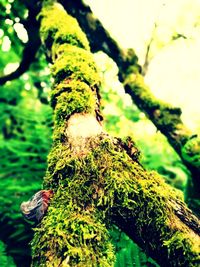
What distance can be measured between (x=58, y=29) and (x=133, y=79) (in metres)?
1.25

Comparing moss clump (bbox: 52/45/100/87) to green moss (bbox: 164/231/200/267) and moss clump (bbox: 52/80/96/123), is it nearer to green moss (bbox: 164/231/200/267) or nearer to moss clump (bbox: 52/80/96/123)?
moss clump (bbox: 52/80/96/123)

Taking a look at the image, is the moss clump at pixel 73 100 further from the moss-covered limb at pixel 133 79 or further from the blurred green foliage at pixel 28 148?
the moss-covered limb at pixel 133 79

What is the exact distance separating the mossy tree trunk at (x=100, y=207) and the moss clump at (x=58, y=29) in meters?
1.08

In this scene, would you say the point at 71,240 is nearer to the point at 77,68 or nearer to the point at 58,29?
the point at 77,68

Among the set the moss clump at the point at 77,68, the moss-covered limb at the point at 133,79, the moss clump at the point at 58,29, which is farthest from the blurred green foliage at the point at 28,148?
the moss clump at the point at 58,29

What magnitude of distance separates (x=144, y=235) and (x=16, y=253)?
221cm

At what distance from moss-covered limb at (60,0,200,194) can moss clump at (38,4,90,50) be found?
1.62 feet

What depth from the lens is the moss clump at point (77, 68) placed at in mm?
2429

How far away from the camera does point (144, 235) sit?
5.61 ft

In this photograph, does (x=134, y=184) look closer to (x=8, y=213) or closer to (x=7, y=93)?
(x=8, y=213)

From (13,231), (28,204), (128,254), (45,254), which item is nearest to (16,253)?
(13,231)

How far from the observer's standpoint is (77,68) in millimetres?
2447

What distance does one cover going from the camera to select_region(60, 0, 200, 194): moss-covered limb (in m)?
3.58

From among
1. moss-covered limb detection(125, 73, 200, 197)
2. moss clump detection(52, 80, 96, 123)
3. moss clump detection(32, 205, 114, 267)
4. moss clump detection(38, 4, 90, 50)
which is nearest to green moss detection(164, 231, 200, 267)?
moss clump detection(32, 205, 114, 267)
